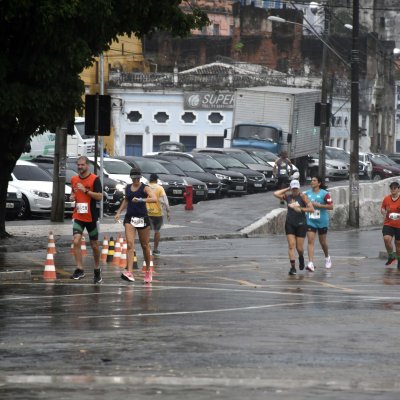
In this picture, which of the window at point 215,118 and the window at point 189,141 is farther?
the window at point 189,141

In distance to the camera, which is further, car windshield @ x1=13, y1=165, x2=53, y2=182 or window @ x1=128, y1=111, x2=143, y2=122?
window @ x1=128, y1=111, x2=143, y2=122

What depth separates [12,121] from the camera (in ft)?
90.5

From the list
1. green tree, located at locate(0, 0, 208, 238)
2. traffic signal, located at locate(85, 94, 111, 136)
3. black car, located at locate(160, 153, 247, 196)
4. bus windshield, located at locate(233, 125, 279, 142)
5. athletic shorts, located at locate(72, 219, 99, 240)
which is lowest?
black car, located at locate(160, 153, 247, 196)

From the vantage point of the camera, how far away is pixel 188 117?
8712 cm

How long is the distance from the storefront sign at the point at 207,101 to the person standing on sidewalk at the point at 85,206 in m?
66.0

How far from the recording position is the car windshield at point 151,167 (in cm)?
4656

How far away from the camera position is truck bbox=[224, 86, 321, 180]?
6141 cm

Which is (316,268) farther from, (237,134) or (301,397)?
(237,134)

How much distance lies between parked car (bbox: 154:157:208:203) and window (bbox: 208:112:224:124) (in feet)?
126

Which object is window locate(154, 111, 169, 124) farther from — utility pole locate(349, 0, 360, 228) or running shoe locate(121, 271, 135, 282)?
running shoe locate(121, 271, 135, 282)

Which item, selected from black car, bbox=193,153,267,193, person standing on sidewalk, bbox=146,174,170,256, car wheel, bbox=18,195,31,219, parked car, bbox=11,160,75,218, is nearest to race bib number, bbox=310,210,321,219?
person standing on sidewalk, bbox=146,174,170,256

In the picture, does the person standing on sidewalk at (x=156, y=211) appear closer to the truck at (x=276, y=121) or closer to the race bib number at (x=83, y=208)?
the race bib number at (x=83, y=208)

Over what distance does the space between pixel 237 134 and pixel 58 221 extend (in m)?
28.7

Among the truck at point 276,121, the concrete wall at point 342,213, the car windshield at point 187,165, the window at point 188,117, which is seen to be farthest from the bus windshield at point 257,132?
the window at point 188,117
